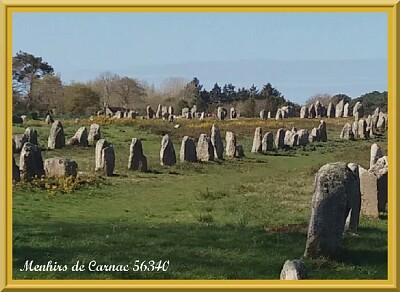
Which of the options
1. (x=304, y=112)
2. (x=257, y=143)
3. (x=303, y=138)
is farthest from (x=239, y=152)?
(x=304, y=112)

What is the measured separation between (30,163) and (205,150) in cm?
1044

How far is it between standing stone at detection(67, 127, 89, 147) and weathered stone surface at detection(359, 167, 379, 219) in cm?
1872

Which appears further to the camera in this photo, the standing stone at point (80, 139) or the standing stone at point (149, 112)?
the standing stone at point (149, 112)

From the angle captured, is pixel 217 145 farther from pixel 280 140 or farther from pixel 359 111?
pixel 359 111

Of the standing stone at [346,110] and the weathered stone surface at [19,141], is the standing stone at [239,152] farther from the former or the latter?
the standing stone at [346,110]

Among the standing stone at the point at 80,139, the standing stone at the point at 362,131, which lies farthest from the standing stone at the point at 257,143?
the standing stone at the point at 362,131

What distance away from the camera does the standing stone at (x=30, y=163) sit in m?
23.4

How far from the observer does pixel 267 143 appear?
124ft

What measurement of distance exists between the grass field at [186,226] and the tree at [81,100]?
12.1 metres

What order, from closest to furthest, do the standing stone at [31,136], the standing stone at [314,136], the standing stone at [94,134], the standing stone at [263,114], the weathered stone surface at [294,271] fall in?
the weathered stone surface at [294,271], the standing stone at [31,136], the standing stone at [94,134], the standing stone at [314,136], the standing stone at [263,114]

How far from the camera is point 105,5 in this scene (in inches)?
455

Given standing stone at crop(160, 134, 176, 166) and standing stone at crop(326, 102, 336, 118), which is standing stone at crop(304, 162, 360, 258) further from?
standing stone at crop(326, 102, 336, 118)

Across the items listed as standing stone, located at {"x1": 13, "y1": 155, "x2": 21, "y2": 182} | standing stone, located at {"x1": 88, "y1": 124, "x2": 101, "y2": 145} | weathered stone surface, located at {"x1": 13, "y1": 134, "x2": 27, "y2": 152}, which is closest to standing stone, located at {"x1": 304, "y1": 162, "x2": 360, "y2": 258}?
standing stone, located at {"x1": 13, "y1": 155, "x2": 21, "y2": 182}

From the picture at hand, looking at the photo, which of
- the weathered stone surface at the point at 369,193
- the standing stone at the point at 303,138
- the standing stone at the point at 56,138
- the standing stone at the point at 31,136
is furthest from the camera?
the standing stone at the point at 303,138
